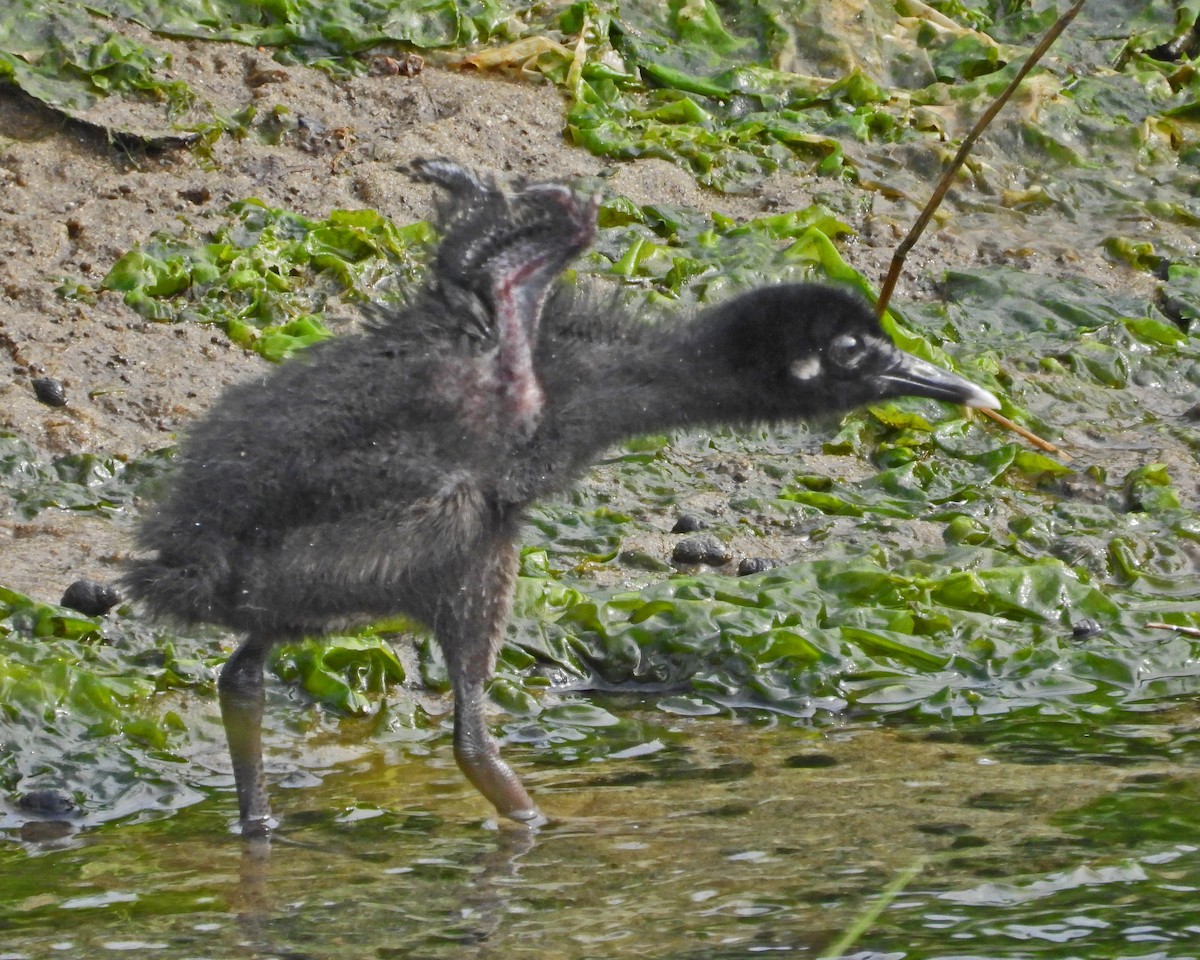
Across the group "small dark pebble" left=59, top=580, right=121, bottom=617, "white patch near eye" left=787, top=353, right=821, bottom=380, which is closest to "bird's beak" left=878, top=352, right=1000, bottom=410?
"white patch near eye" left=787, top=353, right=821, bottom=380

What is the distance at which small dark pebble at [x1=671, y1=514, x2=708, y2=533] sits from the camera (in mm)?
7426

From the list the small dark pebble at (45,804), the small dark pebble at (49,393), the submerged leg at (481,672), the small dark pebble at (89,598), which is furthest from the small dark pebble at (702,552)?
the small dark pebble at (45,804)

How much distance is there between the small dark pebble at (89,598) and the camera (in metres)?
6.30

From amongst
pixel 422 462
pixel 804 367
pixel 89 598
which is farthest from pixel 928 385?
pixel 89 598

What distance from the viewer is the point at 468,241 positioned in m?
5.06

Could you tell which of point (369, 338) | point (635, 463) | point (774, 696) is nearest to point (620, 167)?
point (635, 463)

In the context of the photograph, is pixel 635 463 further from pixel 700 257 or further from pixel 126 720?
pixel 126 720

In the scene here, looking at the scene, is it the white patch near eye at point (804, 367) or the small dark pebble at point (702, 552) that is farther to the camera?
the small dark pebble at point (702, 552)

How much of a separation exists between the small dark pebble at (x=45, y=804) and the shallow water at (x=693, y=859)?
18 cm

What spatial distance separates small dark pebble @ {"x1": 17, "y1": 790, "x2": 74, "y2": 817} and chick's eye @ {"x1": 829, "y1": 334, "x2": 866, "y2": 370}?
8.21 feet

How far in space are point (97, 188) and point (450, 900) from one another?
15.2 ft

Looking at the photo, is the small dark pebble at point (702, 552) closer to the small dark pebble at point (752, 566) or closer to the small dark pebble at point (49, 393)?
the small dark pebble at point (752, 566)

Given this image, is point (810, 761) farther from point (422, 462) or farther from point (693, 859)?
point (422, 462)

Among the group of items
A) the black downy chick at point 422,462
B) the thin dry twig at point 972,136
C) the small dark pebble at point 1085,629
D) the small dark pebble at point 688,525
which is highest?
the thin dry twig at point 972,136
